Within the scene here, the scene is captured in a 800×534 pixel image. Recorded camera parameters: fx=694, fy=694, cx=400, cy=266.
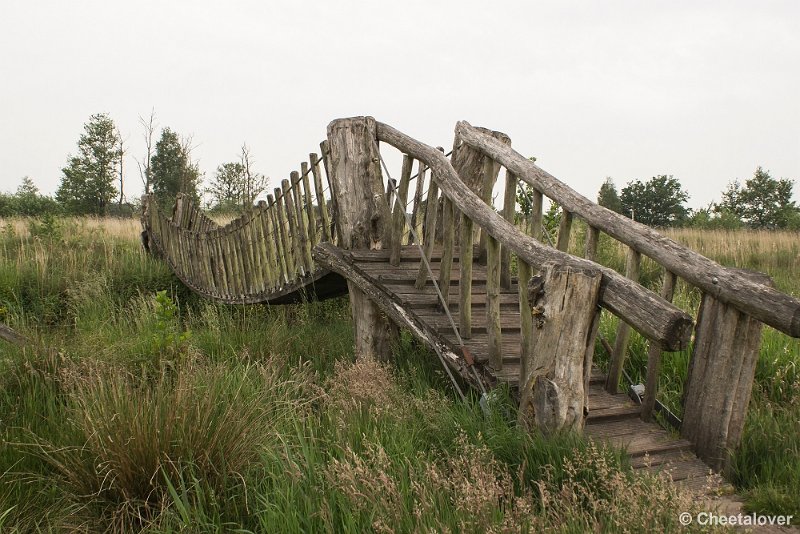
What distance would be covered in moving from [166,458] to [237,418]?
1.51 ft

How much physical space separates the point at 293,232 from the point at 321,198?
23.3 inches

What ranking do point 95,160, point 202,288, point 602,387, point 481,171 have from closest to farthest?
1. point 602,387
2. point 481,171
3. point 202,288
4. point 95,160

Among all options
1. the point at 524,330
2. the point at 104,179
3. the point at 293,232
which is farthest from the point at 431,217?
the point at 104,179

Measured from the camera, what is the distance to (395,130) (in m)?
5.61

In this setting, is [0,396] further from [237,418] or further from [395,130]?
[395,130]

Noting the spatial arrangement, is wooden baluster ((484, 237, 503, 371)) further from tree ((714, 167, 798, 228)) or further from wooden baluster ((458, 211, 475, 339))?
tree ((714, 167, 798, 228))

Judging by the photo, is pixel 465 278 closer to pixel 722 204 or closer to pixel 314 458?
pixel 314 458

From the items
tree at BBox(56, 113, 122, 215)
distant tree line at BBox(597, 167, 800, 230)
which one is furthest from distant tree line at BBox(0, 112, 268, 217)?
distant tree line at BBox(597, 167, 800, 230)

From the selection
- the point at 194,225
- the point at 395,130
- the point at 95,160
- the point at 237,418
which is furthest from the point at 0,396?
the point at 95,160

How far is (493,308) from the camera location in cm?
404

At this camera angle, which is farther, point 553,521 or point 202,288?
point 202,288

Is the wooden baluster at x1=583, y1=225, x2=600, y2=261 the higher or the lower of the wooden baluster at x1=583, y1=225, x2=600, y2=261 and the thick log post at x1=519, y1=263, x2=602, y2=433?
the higher

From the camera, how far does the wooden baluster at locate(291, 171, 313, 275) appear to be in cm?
639

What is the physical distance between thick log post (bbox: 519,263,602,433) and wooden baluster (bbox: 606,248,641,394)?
502mm
